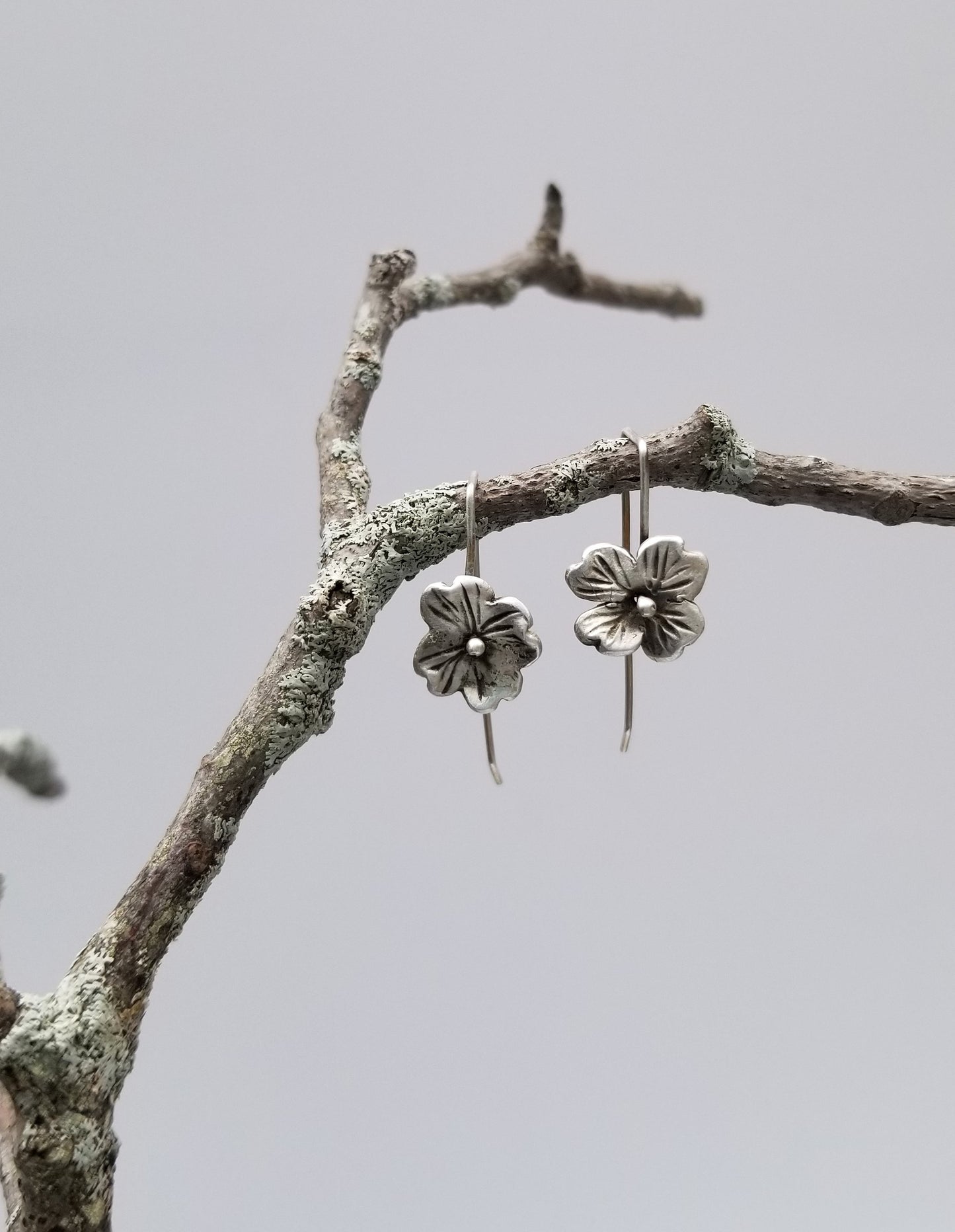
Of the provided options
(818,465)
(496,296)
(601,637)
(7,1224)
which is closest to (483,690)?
(601,637)

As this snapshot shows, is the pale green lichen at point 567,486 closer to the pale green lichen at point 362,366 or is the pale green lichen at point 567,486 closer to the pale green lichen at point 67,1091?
the pale green lichen at point 362,366

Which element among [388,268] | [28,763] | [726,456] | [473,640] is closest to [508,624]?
[473,640]

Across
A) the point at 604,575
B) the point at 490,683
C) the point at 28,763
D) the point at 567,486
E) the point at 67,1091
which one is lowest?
the point at 67,1091

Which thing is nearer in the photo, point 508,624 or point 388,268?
point 508,624

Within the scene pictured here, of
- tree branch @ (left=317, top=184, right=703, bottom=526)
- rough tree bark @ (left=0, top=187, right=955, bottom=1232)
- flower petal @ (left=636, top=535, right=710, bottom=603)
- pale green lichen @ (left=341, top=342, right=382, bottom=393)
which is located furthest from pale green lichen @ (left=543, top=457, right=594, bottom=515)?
pale green lichen @ (left=341, top=342, right=382, bottom=393)

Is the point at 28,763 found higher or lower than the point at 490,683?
lower

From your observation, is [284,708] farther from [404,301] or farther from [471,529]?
[404,301]

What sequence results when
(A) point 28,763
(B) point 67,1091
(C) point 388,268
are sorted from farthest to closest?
(C) point 388,268
(A) point 28,763
(B) point 67,1091

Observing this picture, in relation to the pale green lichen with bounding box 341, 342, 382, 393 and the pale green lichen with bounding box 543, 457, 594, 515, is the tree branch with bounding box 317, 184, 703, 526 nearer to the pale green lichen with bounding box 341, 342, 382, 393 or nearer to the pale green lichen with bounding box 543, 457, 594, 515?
the pale green lichen with bounding box 341, 342, 382, 393
